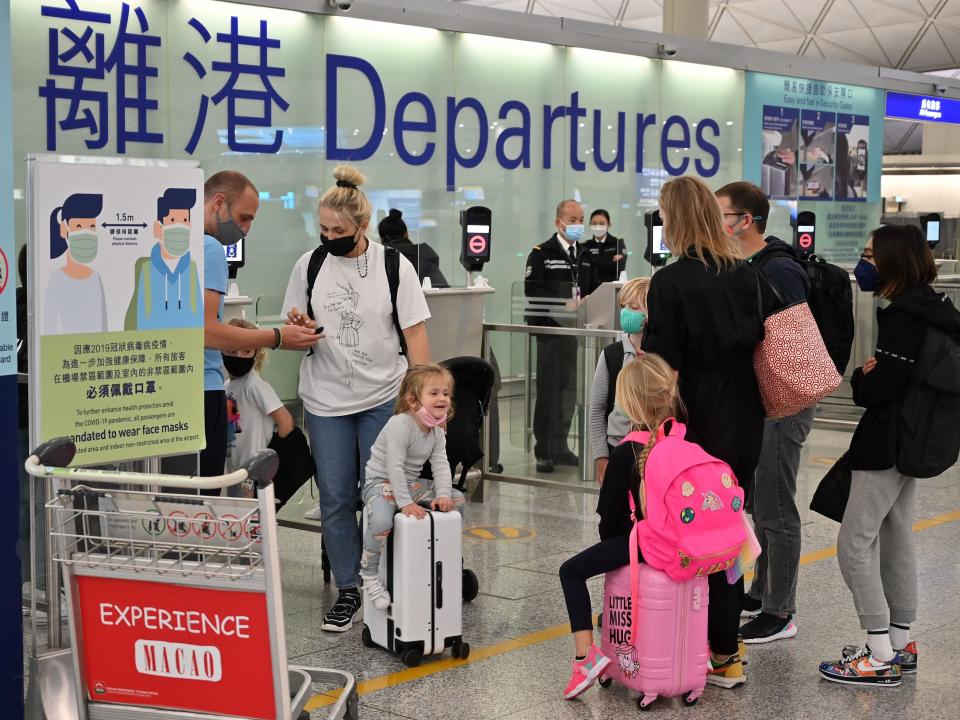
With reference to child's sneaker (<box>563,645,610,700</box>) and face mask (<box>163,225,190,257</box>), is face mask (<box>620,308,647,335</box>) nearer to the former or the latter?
child's sneaker (<box>563,645,610,700</box>)

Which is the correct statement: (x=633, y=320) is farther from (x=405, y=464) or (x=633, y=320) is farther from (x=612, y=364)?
(x=405, y=464)

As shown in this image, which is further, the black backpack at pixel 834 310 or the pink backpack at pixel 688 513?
the black backpack at pixel 834 310

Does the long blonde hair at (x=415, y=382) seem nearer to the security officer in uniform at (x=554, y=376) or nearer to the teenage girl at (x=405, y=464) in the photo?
the teenage girl at (x=405, y=464)

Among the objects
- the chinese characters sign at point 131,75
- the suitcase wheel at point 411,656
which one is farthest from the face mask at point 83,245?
the chinese characters sign at point 131,75

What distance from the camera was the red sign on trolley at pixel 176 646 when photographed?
2.63 meters

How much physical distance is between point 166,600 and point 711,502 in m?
1.82

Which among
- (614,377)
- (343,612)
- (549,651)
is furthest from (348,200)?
(549,651)

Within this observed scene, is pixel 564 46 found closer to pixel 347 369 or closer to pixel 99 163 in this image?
pixel 347 369

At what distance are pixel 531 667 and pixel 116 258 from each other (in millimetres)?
2060

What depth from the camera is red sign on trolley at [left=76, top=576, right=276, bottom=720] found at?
→ 8.64 ft

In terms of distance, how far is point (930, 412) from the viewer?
13.8ft

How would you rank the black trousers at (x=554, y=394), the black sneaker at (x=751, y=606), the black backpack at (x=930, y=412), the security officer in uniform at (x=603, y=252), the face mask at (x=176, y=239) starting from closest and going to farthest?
the face mask at (x=176, y=239) < the black backpack at (x=930, y=412) < the black sneaker at (x=751, y=606) < the black trousers at (x=554, y=394) < the security officer in uniform at (x=603, y=252)

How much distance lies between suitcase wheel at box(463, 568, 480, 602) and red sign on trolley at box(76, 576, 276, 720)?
257 cm

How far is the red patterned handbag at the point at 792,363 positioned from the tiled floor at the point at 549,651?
958 mm
